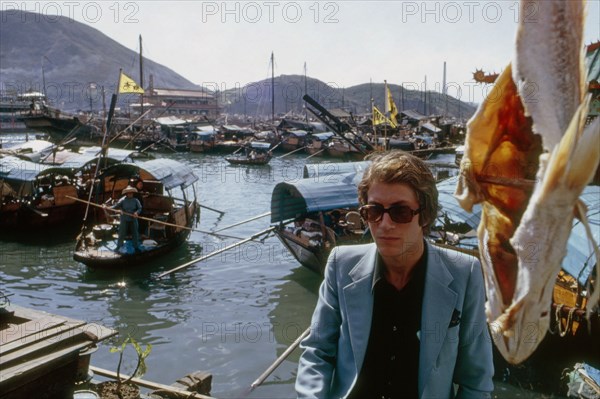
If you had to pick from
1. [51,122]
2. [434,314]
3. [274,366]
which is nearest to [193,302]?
[274,366]

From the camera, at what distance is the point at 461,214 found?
10000 mm

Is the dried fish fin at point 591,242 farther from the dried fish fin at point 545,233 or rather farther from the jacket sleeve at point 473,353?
the jacket sleeve at point 473,353

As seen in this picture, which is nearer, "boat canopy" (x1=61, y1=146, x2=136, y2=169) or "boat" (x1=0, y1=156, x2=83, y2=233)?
"boat" (x1=0, y1=156, x2=83, y2=233)

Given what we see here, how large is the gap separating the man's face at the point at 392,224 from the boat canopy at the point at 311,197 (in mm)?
10543

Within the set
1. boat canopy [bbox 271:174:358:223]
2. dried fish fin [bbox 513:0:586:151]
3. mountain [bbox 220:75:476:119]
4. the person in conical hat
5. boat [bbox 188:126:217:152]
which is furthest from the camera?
mountain [bbox 220:75:476:119]

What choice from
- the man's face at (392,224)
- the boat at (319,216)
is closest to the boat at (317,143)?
the boat at (319,216)

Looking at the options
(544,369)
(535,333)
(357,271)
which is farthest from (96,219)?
(535,333)

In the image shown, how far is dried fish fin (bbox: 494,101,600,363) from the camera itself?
2.34 feet

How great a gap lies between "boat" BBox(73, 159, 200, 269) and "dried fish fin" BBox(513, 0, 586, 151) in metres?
12.9

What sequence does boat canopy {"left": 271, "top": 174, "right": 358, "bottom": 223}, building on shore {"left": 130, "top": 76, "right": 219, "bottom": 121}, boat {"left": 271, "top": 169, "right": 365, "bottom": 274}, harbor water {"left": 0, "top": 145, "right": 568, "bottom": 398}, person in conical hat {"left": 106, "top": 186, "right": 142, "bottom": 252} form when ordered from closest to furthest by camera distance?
harbor water {"left": 0, "top": 145, "right": 568, "bottom": 398} → boat {"left": 271, "top": 169, "right": 365, "bottom": 274} → boat canopy {"left": 271, "top": 174, "right": 358, "bottom": 223} → person in conical hat {"left": 106, "top": 186, "right": 142, "bottom": 252} → building on shore {"left": 130, "top": 76, "right": 219, "bottom": 121}

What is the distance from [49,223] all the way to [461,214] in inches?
636

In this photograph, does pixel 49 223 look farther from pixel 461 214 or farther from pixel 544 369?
pixel 544 369

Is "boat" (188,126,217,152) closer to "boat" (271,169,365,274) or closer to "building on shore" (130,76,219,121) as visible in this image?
"building on shore" (130,76,219,121)

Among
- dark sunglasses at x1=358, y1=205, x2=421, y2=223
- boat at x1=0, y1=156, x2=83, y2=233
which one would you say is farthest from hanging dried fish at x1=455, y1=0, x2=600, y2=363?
boat at x1=0, y1=156, x2=83, y2=233
